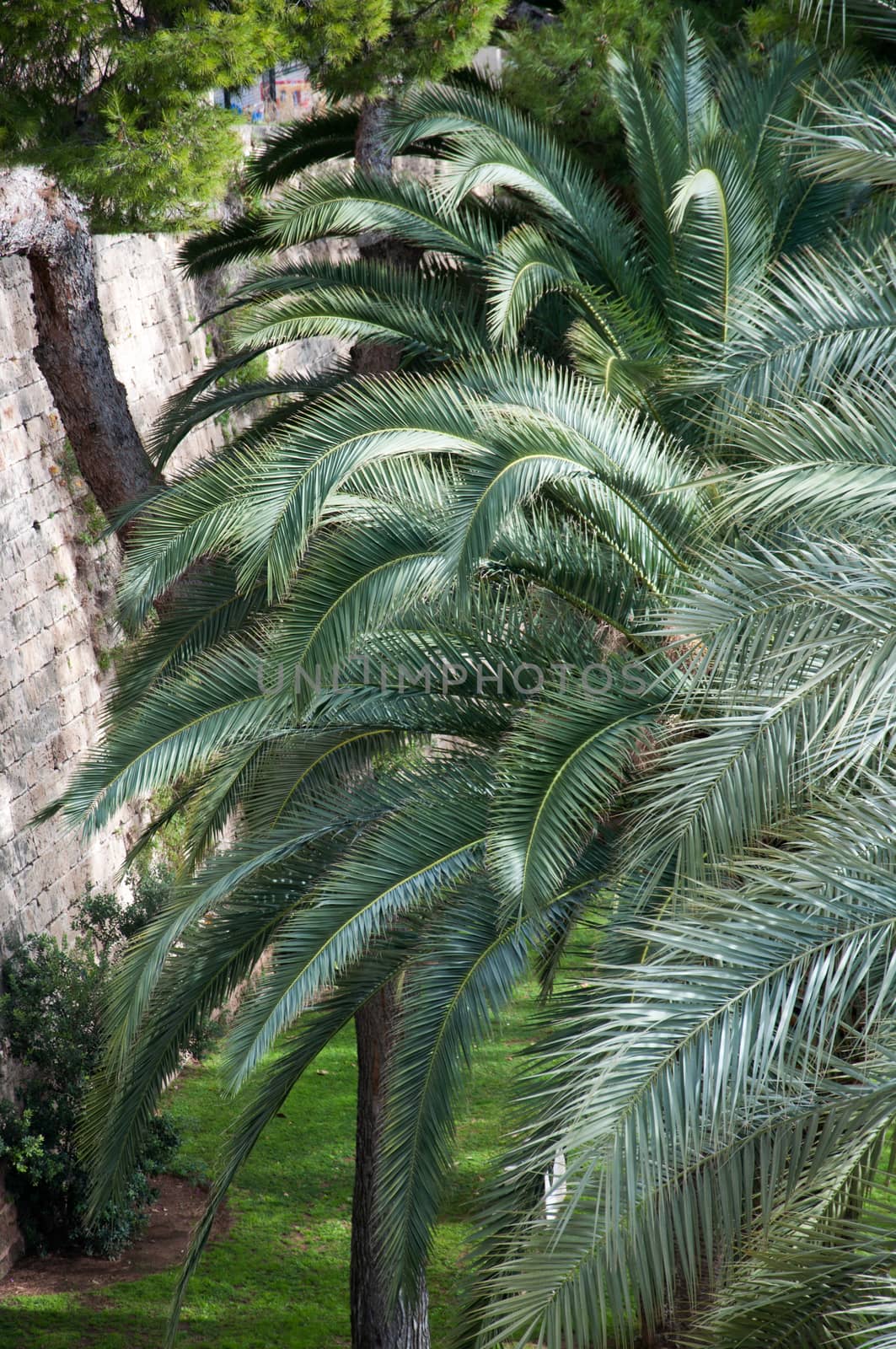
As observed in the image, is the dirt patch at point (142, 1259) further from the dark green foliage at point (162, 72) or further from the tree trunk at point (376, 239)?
the dark green foliage at point (162, 72)

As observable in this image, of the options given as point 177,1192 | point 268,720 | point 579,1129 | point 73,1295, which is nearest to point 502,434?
point 268,720

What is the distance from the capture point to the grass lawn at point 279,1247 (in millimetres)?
5848

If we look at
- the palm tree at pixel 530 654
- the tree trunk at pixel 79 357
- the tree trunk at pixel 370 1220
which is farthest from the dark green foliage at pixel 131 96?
the tree trunk at pixel 370 1220

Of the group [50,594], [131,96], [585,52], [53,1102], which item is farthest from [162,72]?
[53,1102]

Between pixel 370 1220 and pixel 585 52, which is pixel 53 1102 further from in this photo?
pixel 585 52

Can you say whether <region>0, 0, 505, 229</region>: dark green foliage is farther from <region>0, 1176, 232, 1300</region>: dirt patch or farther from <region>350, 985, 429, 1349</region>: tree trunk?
<region>0, 1176, 232, 1300</region>: dirt patch

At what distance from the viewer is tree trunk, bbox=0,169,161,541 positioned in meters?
6.20

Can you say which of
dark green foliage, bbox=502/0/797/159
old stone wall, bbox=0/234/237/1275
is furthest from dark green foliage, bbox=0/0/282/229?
dark green foliage, bbox=502/0/797/159

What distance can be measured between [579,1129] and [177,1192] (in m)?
5.61

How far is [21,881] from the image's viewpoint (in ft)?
21.7

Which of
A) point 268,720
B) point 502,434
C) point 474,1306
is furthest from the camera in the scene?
point 268,720

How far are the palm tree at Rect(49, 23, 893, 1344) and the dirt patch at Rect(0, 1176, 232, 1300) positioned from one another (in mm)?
2084

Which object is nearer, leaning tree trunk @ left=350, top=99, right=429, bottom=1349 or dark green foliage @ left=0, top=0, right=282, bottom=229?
dark green foliage @ left=0, top=0, right=282, bottom=229

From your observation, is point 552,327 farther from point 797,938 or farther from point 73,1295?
point 73,1295
